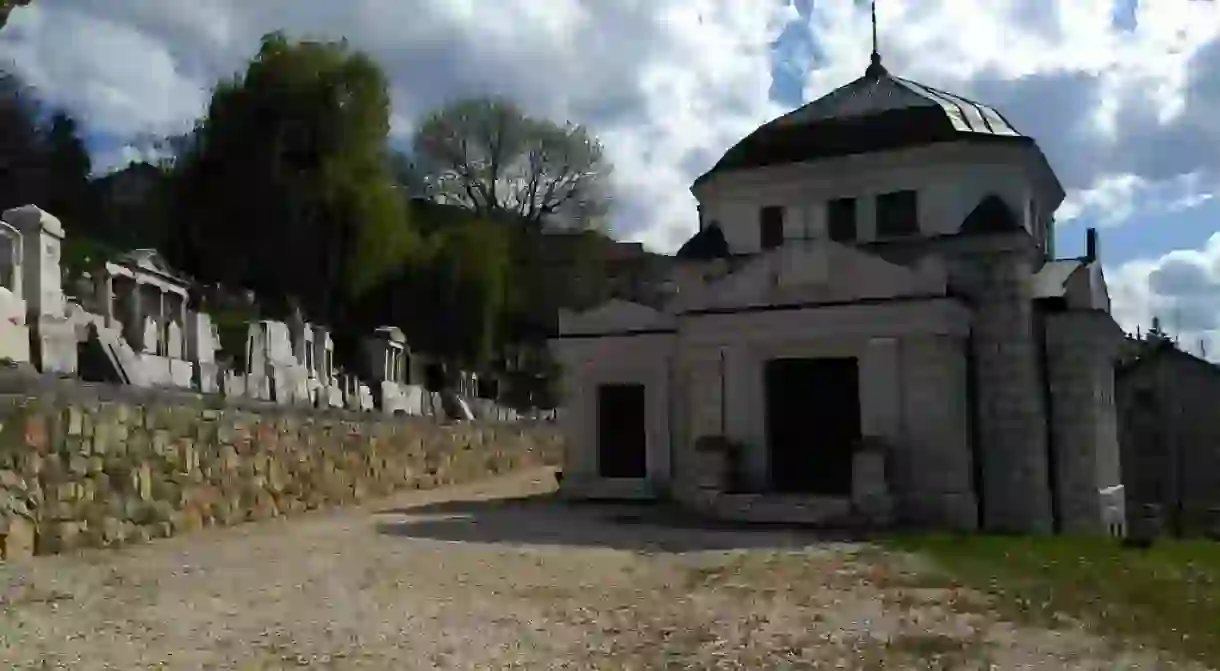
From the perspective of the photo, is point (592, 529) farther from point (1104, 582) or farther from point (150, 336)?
point (150, 336)

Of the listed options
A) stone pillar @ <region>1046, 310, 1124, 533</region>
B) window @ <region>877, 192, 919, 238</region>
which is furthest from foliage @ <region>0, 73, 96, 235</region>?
stone pillar @ <region>1046, 310, 1124, 533</region>

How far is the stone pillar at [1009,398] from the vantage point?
583 inches

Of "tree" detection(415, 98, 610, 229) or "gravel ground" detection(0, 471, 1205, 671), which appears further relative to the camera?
"tree" detection(415, 98, 610, 229)

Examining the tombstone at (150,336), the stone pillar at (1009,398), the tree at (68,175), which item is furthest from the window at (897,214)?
the tree at (68,175)

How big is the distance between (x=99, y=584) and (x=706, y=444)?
9.29 m

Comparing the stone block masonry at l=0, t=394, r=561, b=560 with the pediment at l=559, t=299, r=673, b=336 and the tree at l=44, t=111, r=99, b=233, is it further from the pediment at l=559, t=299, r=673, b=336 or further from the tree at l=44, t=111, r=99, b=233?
the tree at l=44, t=111, r=99, b=233

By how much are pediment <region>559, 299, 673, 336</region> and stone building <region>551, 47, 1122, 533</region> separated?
0.04 metres

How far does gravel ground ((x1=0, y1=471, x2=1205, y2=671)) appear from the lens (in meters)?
6.25

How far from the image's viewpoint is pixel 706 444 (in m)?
15.6

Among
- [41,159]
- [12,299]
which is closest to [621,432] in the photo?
[12,299]

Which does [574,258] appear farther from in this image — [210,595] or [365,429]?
[210,595]

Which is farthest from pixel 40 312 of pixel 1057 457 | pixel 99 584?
pixel 1057 457

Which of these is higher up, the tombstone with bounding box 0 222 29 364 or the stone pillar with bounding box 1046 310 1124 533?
the tombstone with bounding box 0 222 29 364

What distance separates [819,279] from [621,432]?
16.9 ft
